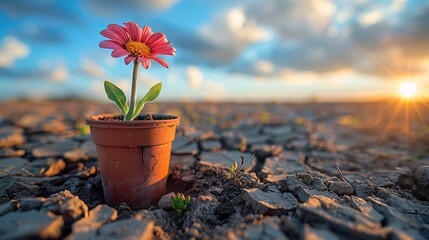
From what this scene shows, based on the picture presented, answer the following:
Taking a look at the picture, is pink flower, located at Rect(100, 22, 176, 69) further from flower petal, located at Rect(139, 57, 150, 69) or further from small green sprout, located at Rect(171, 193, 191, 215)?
small green sprout, located at Rect(171, 193, 191, 215)

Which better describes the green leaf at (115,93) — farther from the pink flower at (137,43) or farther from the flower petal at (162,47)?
the flower petal at (162,47)

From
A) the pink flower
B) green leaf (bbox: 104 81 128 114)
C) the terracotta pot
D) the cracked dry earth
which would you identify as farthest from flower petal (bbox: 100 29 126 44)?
the cracked dry earth

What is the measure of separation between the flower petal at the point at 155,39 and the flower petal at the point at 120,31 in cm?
13

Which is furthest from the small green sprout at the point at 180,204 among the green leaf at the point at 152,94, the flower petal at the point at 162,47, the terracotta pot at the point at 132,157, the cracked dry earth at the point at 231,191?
the flower petal at the point at 162,47

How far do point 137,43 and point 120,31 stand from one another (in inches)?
4.5

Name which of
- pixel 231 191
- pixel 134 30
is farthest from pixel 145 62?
pixel 231 191

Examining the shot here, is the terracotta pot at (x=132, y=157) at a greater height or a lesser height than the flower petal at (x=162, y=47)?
lesser

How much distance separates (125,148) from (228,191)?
→ 0.69 metres

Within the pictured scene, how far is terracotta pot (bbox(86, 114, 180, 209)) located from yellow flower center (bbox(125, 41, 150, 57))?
41cm

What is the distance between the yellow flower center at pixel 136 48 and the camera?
62.1 inches

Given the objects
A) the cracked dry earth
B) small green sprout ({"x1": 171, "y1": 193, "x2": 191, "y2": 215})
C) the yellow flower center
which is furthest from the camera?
the yellow flower center

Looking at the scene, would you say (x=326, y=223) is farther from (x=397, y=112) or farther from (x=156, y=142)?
(x=397, y=112)

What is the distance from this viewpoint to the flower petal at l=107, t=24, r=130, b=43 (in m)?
1.54

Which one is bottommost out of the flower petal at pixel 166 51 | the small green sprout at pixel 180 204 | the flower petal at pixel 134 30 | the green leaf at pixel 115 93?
the small green sprout at pixel 180 204
